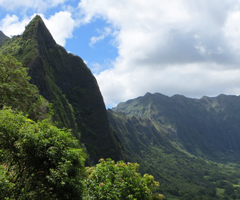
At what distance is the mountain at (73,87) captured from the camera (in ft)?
376

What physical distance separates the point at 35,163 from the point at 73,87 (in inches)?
5806

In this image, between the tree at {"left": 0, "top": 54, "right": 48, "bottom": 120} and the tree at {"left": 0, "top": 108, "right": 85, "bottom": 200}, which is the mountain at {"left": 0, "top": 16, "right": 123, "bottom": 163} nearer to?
the tree at {"left": 0, "top": 54, "right": 48, "bottom": 120}

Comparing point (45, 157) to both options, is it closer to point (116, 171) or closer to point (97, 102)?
point (116, 171)

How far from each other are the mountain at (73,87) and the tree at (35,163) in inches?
3553

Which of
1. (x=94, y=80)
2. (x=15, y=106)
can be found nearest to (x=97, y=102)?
(x=94, y=80)

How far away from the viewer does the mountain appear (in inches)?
4515

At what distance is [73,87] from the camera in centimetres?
15575

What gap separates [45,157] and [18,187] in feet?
7.79

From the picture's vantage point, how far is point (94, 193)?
1548 cm

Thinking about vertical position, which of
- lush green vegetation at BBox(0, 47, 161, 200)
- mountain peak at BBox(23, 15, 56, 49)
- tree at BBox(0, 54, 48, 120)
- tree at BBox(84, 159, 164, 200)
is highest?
mountain peak at BBox(23, 15, 56, 49)

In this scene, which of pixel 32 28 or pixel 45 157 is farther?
pixel 32 28

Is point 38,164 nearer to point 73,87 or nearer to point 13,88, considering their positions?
point 13,88

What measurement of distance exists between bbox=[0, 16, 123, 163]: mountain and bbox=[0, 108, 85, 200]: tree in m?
90.2

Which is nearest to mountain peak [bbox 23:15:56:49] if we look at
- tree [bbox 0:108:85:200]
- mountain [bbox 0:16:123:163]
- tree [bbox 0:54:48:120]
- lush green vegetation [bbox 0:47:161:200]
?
mountain [bbox 0:16:123:163]
